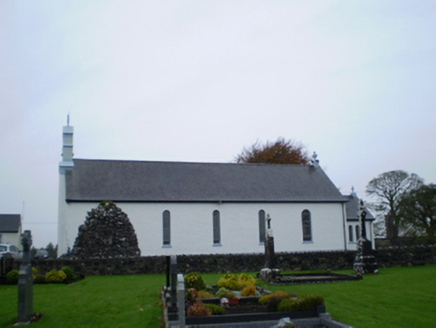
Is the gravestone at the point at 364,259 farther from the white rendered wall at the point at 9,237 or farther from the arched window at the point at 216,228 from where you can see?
the white rendered wall at the point at 9,237

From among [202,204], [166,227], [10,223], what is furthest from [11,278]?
[10,223]

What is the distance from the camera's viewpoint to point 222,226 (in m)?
34.1

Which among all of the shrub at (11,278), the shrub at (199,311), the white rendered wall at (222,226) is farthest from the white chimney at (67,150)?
the shrub at (199,311)

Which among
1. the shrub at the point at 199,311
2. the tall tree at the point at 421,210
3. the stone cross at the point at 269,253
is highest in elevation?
the tall tree at the point at 421,210

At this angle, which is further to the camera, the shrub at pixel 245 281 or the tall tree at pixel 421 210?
the tall tree at pixel 421 210

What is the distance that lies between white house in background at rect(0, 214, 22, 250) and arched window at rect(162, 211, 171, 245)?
4124cm

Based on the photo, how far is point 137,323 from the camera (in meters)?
11.2

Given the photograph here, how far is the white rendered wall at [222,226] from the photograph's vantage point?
1262 inches

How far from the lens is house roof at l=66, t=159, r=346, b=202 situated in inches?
1298

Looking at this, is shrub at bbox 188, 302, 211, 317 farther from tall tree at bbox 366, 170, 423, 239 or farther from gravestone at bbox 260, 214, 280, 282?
tall tree at bbox 366, 170, 423, 239

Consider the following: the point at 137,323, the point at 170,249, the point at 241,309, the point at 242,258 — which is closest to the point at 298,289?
the point at 241,309

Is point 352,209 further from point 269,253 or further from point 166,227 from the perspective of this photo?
point 269,253

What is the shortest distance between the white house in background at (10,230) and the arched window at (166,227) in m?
41.2

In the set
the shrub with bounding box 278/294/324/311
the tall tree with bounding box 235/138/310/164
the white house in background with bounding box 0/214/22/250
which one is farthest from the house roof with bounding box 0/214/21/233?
the shrub with bounding box 278/294/324/311
